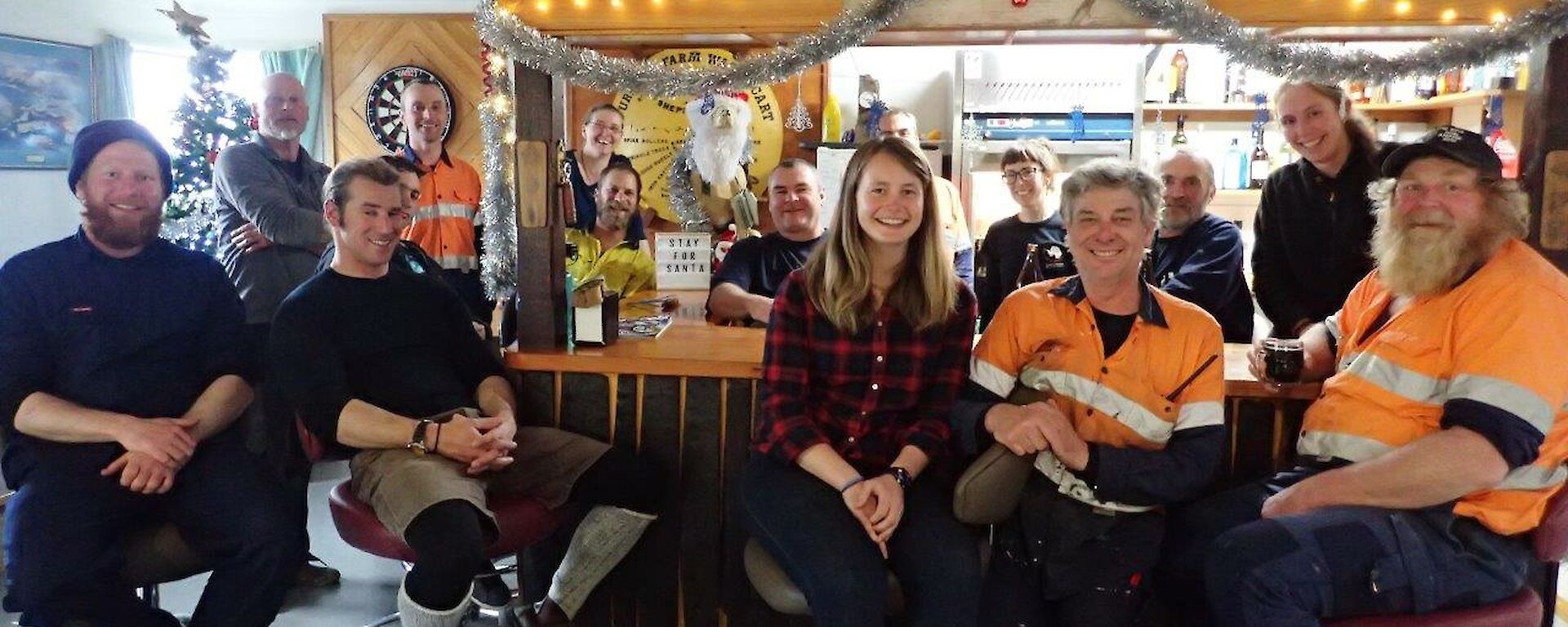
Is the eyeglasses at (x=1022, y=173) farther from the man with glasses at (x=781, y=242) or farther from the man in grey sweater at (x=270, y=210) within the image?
the man in grey sweater at (x=270, y=210)

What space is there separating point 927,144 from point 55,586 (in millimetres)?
4541

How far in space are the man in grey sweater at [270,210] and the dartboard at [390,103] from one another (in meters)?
3.19

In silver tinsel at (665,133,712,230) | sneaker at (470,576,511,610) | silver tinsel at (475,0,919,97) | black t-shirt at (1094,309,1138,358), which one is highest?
silver tinsel at (475,0,919,97)

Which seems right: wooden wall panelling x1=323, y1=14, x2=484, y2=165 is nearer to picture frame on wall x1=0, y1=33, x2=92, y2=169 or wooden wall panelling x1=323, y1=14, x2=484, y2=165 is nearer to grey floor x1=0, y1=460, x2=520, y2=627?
picture frame on wall x1=0, y1=33, x2=92, y2=169

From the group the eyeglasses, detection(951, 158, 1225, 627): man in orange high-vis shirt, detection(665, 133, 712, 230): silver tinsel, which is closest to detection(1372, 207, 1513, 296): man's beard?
detection(951, 158, 1225, 627): man in orange high-vis shirt

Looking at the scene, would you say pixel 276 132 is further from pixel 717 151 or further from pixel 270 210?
pixel 717 151

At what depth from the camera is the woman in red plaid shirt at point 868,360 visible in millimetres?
2020

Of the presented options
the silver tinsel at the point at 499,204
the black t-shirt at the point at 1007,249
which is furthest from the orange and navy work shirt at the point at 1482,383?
the silver tinsel at the point at 499,204

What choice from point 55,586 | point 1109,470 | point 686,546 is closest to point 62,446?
point 55,586

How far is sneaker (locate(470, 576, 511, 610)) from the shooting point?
2.52 metres

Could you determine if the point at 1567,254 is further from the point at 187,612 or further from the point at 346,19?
the point at 346,19

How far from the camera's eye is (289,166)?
3414 millimetres

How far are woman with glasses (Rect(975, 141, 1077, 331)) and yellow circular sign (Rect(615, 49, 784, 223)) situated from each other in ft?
8.73

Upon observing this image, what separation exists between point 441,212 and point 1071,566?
256 centimetres
